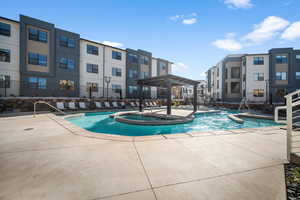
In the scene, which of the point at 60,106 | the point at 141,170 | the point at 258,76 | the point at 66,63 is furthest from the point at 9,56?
the point at 258,76

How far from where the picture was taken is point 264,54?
80.8 feet

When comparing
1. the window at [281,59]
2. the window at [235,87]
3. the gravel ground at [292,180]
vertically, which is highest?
the window at [281,59]

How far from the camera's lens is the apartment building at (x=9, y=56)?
13.8 m

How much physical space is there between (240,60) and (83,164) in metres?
33.9

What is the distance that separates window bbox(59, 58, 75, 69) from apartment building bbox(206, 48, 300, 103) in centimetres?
2995

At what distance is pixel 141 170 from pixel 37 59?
20.2 m

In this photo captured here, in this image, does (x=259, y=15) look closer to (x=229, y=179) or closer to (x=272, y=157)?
(x=272, y=157)

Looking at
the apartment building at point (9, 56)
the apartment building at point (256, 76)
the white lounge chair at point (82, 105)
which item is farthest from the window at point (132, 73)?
the apartment building at point (256, 76)

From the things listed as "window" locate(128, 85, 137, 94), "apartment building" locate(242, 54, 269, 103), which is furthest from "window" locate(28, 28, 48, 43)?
"apartment building" locate(242, 54, 269, 103)

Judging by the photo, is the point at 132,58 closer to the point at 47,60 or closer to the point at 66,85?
the point at 66,85

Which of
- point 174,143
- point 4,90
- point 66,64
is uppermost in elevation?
point 66,64

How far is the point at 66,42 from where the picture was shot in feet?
58.5

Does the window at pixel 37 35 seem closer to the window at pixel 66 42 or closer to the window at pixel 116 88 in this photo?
the window at pixel 66 42

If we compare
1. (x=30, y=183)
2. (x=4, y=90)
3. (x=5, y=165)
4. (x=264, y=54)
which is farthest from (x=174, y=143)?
(x=264, y=54)
